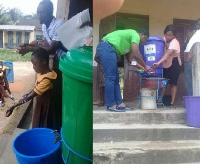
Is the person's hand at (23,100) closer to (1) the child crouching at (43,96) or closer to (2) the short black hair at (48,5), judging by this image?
(1) the child crouching at (43,96)

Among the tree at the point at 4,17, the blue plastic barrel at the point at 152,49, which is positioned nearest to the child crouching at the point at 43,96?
the tree at the point at 4,17

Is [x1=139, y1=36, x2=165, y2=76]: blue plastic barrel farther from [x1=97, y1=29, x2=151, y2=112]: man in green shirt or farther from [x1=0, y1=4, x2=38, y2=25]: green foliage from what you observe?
[x1=0, y1=4, x2=38, y2=25]: green foliage

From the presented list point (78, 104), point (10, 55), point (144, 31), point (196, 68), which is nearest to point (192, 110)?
point (196, 68)

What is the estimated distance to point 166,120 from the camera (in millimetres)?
1013

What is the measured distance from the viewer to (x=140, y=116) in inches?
38.7

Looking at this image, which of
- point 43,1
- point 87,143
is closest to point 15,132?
point 87,143

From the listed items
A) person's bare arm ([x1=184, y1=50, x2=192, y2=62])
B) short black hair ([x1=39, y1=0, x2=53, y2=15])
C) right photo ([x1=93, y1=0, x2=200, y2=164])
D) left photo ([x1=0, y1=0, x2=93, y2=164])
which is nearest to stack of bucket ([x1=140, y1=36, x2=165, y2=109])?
right photo ([x1=93, y1=0, x2=200, y2=164])

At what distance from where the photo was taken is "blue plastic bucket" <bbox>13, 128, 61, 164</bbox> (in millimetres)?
1518

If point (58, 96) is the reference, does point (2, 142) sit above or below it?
below

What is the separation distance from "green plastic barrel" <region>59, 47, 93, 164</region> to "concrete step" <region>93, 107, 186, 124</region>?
204 mm

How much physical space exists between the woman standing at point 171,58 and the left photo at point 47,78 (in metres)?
0.35

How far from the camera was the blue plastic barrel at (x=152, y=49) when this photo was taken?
0.99 metres

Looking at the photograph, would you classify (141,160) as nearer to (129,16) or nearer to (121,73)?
(121,73)

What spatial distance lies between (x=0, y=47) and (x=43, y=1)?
1.04 feet
